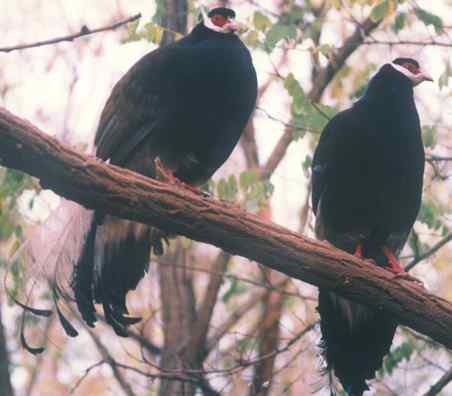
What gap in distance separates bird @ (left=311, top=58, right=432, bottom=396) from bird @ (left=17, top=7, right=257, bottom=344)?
1.92ft

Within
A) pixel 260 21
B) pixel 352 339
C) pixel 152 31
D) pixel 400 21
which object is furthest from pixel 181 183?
pixel 400 21

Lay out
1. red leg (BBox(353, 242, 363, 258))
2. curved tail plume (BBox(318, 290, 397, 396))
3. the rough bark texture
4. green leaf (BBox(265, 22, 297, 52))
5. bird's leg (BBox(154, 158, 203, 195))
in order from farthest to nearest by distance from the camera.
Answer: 1. green leaf (BBox(265, 22, 297, 52))
2. red leg (BBox(353, 242, 363, 258))
3. curved tail plume (BBox(318, 290, 397, 396))
4. bird's leg (BBox(154, 158, 203, 195))
5. the rough bark texture

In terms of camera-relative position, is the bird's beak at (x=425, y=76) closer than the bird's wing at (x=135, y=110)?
No

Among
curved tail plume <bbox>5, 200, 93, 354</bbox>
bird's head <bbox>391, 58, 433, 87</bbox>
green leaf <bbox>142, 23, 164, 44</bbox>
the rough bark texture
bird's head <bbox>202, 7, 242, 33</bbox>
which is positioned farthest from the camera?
bird's head <bbox>391, 58, 433, 87</bbox>

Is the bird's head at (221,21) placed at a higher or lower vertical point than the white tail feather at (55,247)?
higher

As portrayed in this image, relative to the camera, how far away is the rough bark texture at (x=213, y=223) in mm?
3482

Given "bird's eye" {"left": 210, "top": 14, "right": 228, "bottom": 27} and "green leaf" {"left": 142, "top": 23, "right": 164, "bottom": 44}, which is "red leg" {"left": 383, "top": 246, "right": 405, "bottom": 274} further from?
"green leaf" {"left": 142, "top": 23, "right": 164, "bottom": 44}

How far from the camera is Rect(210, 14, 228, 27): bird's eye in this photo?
5152 millimetres

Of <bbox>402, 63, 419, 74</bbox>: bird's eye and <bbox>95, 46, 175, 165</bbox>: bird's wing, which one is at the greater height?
<bbox>402, 63, 419, 74</bbox>: bird's eye

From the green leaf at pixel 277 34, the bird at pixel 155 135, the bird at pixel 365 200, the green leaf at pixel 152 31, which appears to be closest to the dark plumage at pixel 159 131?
the bird at pixel 155 135

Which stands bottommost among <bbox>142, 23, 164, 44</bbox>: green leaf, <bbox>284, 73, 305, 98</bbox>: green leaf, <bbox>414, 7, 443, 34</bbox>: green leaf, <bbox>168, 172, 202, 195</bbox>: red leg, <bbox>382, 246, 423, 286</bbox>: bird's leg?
<bbox>382, 246, 423, 286</bbox>: bird's leg

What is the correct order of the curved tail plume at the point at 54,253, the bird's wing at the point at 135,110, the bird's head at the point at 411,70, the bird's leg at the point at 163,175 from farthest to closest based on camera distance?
the bird's head at the point at 411,70
the bird's wing at the point at 135,110
the curved tail plume at the point at 54,253
the bird's leg at the point at 163,175

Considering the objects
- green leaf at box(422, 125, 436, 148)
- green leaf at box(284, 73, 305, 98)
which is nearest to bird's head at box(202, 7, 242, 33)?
green leaf at box(284, 73, 305, 98)

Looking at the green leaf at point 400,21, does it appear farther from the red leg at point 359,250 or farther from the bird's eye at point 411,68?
the red leg at point 359,250
